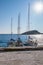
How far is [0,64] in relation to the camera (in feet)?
14.0

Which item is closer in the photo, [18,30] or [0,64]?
[0,64]

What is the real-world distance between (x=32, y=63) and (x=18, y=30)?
1629 centimetres

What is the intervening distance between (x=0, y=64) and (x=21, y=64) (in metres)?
0.61

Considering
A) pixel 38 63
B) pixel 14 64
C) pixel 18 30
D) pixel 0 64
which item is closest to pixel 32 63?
pixel 38 63

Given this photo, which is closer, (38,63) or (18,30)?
(38,63)

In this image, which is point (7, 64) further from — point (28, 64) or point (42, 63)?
point (42, 63)

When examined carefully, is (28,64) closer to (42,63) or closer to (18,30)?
(42,63)

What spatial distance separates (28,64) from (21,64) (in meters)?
0.20

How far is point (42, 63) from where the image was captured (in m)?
4.39

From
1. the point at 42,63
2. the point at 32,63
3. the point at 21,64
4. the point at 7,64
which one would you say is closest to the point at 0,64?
the point at 7,64

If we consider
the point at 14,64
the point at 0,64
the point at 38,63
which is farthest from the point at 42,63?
the point at 0,64

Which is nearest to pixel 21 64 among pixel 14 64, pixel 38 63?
pixel 14 64

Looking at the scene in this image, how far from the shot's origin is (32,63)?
4.38 metres

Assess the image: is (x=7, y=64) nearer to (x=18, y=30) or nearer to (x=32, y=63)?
(x=32, y=63)
